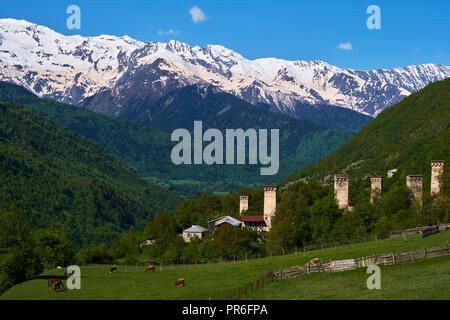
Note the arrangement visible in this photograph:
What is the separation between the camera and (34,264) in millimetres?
111188

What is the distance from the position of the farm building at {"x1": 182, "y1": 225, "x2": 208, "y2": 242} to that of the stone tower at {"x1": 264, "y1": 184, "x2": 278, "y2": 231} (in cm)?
1572

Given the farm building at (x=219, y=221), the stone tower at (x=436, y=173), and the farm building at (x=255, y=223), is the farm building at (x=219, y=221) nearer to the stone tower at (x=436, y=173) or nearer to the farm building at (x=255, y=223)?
the farm building at (x=255, y=223)

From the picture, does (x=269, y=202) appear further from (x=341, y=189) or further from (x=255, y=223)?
(x=341, y=189)

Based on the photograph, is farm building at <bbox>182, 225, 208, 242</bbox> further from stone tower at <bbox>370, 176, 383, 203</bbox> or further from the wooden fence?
the wooden fence

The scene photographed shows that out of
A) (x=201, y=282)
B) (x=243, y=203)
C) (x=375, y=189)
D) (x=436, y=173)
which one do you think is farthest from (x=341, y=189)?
(x=201, y=282)

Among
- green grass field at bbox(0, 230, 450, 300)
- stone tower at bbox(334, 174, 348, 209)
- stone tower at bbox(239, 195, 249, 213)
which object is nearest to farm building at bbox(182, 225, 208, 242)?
stone tower at bbox(239, 195, 249, 213)

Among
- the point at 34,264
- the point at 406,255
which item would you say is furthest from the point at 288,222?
the point at 406,255

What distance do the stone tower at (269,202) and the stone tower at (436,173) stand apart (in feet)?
137

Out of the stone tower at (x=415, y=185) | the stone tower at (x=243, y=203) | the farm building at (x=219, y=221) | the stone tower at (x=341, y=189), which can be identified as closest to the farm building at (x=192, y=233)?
the farm building at (x=219, y=221)

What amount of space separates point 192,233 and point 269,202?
20.6m

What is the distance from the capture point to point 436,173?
405ft
